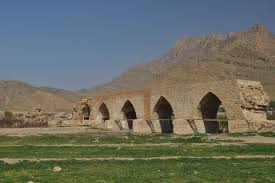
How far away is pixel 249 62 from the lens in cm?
15138

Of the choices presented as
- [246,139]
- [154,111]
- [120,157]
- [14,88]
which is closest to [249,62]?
[14,88]

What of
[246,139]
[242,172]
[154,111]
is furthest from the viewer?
[154,111]

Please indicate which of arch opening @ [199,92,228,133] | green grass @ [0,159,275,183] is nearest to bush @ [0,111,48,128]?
arch opening @ [199,92,228,133]

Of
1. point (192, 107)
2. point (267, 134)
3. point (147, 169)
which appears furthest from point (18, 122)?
point (147, 169)

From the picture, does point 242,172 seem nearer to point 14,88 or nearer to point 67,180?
point 67,180

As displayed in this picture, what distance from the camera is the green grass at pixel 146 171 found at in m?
11.6

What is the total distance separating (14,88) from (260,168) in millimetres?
177329

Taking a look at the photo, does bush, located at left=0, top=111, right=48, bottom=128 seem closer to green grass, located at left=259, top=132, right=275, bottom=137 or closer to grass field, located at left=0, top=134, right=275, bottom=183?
green grass, located at left=259, top=132, right=275, bottom=137

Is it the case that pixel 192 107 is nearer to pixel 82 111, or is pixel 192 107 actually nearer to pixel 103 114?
pixel 103 114

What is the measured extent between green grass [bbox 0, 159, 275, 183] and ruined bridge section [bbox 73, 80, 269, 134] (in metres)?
18.7

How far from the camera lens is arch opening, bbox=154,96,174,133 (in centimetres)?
4581

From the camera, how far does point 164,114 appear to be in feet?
154

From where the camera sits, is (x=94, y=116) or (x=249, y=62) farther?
(x=249, y=62)

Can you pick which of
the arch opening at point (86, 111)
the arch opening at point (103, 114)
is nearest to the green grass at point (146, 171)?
the arch opening at point (103, 114)
